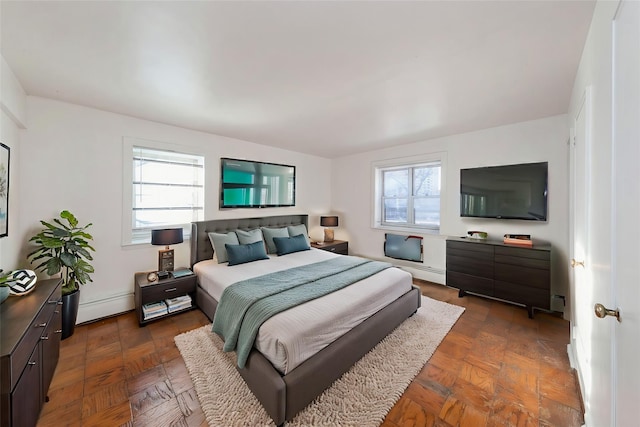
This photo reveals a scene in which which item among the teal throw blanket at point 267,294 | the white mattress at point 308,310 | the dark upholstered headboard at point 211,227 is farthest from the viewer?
the dark upholstered headboard at point 211,227

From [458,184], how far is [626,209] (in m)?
3.15

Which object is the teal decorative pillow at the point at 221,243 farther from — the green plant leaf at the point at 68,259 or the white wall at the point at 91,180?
the green plant leaf at the point at 68,259

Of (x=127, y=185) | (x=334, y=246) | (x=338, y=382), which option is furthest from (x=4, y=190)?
(x=334, y=246)

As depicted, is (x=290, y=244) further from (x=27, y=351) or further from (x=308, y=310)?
(x=27, y=351)

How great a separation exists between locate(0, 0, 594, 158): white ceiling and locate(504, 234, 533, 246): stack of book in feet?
5.05

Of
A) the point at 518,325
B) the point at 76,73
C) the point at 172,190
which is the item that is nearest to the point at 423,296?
the point at 518,325

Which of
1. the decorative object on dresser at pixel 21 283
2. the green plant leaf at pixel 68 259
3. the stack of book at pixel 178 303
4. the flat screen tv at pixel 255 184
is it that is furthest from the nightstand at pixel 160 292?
the flat screen tv at pixel 255 184

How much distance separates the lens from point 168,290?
2900 mm

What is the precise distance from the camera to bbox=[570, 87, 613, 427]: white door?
3.77 ft

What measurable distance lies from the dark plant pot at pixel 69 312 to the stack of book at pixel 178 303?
0.81 metres

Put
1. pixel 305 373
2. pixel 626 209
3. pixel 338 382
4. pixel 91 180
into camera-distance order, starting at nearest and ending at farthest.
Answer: pixel 626 209, pixel 305 373, pixel 338 382, pixel 91 180

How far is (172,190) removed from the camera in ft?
11.3

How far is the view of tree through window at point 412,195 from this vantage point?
423cm

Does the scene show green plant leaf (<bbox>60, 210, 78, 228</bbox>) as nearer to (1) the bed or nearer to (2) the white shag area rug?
(1) the bed
